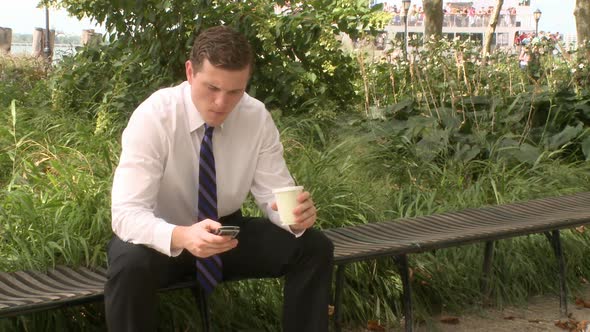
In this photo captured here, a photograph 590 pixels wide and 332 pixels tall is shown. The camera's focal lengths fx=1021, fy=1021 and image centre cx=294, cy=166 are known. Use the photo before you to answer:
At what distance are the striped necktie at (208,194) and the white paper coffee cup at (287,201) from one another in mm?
437

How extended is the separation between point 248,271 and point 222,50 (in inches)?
32.2

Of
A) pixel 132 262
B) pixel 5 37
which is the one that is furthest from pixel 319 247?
pixel 5 37

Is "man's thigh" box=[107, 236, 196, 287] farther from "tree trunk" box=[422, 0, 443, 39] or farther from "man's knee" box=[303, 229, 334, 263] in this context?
"tree trunk" box=[422, 0, 443, 39]

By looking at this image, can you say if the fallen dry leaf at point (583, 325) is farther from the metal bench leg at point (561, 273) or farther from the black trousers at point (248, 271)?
the black trousers at point (248, 271)

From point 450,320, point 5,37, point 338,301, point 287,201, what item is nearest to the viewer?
point 287,201

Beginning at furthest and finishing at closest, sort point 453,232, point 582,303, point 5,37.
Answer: point 5,37 → point 582,303 → point 453,232

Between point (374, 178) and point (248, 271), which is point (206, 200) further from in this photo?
point (374, 178)

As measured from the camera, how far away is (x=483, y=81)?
8367 millimetres

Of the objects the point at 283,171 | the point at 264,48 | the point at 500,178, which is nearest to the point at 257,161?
the point at 283,171

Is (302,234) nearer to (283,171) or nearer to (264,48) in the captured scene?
(283,171)

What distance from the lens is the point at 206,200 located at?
3461mm

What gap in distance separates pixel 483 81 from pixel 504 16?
4798cm

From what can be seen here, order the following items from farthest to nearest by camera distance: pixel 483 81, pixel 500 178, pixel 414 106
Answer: pixel 483 81
pixel 414 106
pixel 500 178

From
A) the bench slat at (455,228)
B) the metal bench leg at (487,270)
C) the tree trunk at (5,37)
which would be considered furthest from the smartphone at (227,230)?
the tree trunk at (5,37)
